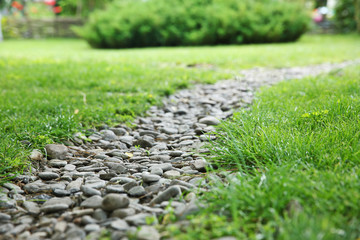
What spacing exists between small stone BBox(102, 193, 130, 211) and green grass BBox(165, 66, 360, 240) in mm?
363

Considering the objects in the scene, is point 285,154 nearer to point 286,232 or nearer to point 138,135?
point 286,232

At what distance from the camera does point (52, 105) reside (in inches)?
125

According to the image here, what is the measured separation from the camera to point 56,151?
233 centimetres

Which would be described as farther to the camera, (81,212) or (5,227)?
(81,212)

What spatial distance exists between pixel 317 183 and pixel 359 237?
0.31 m

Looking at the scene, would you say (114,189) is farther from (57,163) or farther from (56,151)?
(56,151)

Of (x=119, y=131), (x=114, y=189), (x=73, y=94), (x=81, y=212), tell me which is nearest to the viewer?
(x=81, y=212)

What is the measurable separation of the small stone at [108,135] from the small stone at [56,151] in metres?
0.40

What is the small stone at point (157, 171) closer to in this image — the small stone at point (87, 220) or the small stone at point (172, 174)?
the small stone at point (172, 174)

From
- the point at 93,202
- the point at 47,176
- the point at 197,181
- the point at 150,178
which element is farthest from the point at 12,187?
the point at 197,181

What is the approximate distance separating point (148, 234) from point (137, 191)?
1.50 feet

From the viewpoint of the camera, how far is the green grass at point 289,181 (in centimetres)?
128

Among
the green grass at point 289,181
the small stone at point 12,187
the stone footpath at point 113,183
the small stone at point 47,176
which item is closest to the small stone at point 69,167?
the stone footpath at point 113,183

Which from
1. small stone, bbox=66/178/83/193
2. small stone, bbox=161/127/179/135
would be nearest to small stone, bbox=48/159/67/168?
small stone, bbox=66/178/83/193
